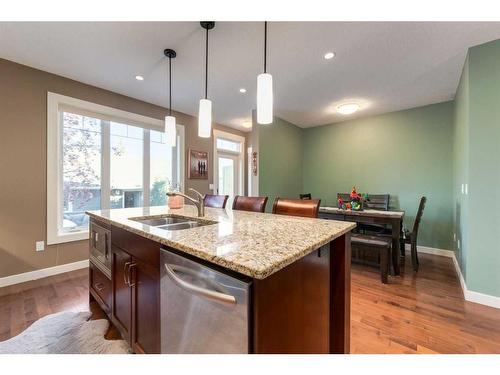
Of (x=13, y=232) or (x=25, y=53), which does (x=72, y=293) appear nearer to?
(x=13, y=232)

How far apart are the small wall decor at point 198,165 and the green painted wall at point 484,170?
3903 millimetres

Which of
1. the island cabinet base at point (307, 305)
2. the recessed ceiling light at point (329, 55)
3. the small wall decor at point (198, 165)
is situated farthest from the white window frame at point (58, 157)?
the island cabinet base at point (307, 305)

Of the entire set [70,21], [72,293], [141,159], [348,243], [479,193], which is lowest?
[72,293]

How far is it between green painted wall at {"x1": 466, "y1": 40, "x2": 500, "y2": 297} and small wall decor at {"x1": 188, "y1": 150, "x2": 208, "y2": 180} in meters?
3.90

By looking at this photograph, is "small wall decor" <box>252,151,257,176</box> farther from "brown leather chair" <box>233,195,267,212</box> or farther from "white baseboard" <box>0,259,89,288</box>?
"white baseboard" <box>0,259,89,288</box>

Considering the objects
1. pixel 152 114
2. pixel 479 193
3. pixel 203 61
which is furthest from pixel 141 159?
pixel 479 193

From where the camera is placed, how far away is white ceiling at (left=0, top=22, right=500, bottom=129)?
6.28ft

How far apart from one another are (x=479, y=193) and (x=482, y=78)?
1132mm

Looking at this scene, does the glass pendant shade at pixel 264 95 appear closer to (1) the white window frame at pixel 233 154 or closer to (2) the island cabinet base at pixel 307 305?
(2) the island cabinet base at pixel 307 305

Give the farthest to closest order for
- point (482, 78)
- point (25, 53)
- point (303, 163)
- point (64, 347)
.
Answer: point (303, 163) → point (25, 53) → point (482, 78) → point (64, 347)

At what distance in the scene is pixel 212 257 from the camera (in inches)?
31.5

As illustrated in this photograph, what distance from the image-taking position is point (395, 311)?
1971 mm

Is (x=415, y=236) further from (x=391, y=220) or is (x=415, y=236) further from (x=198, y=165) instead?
(x=198, y=165)

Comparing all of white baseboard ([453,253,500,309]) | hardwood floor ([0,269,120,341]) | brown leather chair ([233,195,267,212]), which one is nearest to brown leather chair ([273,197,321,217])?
brown leather chair ([233,195,267,212])
